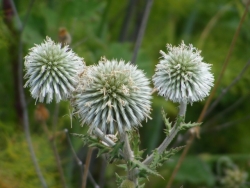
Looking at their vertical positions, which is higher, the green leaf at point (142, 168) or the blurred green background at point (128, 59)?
the blurred green background at point (128, 59)

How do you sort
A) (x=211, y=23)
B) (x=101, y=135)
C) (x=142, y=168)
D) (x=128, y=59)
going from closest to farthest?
(x=142, y=168) → (x=101, y=135) → (x=128, y=59) → (x=211, y=23)

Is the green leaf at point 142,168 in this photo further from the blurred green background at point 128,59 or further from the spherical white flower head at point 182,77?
the blurred green background at point 128,59

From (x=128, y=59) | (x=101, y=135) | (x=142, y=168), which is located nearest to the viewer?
(x=142, y=168)

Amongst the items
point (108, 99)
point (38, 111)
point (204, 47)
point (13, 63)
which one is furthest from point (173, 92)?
point (204, 47)

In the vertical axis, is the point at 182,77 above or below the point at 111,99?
above

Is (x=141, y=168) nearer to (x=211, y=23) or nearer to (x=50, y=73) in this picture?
(x=50, y=73)

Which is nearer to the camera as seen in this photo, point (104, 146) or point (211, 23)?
point (104, 146)

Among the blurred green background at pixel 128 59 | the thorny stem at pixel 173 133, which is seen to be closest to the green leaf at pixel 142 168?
the thorny stem at pixel 173 133

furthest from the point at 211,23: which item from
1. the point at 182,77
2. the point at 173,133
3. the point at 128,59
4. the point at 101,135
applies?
the point at 101,135

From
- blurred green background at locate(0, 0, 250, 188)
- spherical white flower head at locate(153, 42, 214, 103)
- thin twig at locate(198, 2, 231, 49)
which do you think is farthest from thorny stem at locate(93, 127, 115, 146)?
thin twig at locate(198, 2, 231, 49)
